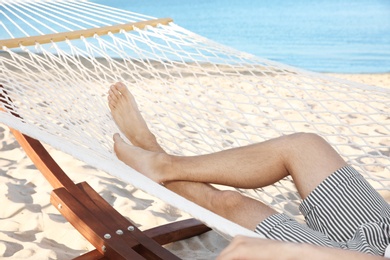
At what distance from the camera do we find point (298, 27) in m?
9.90

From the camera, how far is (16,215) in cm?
206

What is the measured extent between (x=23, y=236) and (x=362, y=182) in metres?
1.07

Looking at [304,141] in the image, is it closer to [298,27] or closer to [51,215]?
[51,215]

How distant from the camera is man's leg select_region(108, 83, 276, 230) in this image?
1.32 meters

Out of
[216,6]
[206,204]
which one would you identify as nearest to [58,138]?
[206,204]

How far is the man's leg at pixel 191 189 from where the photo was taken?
132 cm

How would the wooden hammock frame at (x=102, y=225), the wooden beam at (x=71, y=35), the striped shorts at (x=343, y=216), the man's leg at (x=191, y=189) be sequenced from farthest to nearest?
1. the wooden beam at (x=71, y=35)
2. the wooden hammock frame at (x=102, y=225)
3. the man's leg at (x=191, y=189)
4. the striped shorts at (x=343, y=216)

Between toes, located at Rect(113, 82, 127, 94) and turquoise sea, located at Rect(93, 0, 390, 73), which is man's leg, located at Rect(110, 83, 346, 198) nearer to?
toes, located at Rect(113, 82, 127, 94)

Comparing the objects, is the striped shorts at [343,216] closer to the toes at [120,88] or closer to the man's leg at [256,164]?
the man's leg at [256,164]


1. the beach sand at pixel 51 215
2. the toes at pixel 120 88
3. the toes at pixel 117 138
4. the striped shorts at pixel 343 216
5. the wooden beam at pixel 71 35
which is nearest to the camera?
the striped shorts at pixel 343 216

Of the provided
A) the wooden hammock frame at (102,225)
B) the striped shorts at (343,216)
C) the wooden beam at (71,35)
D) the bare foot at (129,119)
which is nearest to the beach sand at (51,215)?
the wooden hammock frame at (102,225)

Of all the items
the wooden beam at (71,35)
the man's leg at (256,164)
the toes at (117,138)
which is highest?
the wooden beam at (71,35)

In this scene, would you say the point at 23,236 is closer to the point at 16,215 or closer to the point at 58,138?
the point at 16,215

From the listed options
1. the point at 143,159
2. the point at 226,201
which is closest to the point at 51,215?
the point at 143,159
